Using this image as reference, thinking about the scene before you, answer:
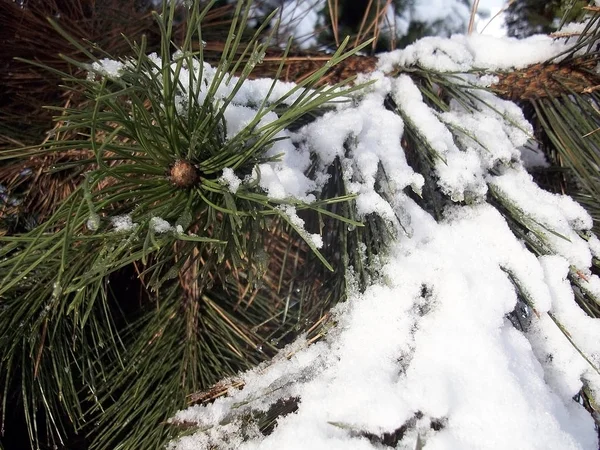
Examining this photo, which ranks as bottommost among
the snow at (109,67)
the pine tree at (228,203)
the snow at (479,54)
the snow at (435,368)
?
the snow at (435,368)

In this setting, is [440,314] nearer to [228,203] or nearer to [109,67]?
[228,203]

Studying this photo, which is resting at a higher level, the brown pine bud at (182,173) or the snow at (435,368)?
the brown pine bud at (182,173)

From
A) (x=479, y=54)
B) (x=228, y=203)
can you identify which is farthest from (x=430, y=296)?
(x=479, y=54)

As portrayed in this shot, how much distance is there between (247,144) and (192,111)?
0.06 metres

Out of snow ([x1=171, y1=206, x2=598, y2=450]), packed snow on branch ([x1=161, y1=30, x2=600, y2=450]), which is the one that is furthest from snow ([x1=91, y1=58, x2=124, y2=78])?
snow ([x1=171, y1=206, x2=598, y2=450])

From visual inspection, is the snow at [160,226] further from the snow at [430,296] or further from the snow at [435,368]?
the snow at [435,368]

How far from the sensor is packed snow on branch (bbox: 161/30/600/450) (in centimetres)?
41

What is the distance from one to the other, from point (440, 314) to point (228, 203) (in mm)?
216

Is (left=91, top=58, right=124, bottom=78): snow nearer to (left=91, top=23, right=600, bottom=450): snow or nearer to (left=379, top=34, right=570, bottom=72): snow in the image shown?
(left=91, top=23, right=600, bottom=450): snow

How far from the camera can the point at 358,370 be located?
0.44m

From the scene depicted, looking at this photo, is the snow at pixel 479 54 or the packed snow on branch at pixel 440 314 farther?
the snow at pixel 479 54

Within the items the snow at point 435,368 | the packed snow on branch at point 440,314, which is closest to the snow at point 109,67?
the packed snow on branch at point 440,314

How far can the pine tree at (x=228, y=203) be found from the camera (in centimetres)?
42

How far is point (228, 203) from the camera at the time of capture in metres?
0.42
